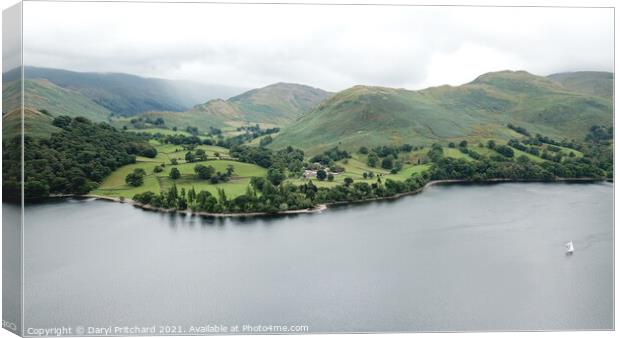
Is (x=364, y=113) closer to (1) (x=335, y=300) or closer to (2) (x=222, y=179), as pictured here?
(2) (x=222, y=179)

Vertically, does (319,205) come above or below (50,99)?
below

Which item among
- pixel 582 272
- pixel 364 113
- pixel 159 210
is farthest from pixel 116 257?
pixel 364 113

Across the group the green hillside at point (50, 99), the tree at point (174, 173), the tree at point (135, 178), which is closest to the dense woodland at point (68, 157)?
the tree at point (135, 178)

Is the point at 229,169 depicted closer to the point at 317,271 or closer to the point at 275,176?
the point at 275,176

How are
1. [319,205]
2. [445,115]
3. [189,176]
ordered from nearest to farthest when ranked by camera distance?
[189,176] < [319,205] < [445,115]

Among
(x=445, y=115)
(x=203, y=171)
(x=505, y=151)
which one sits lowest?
(x=203, y=171)


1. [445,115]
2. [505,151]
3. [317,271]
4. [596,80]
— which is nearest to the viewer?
[317,271]

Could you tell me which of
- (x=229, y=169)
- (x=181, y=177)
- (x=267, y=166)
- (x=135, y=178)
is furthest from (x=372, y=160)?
(x=135, y=178)
